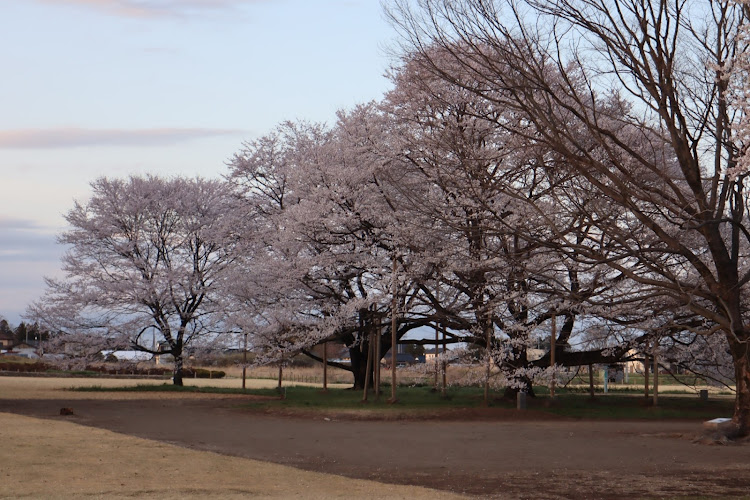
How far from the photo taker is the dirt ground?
12.8m

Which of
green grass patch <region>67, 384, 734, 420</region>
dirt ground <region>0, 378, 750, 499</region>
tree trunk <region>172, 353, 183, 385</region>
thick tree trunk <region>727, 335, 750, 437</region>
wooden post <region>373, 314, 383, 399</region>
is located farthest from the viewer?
tree trunk <region>172, 353, 183, 385</region>

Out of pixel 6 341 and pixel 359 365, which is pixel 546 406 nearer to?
pixel 359 365

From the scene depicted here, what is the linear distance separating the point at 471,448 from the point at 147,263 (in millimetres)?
27282

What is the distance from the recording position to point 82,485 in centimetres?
1148

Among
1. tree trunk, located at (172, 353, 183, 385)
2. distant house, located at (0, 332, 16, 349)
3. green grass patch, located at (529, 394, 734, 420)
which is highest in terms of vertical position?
distant house, located at (0, 332, 16, 349)

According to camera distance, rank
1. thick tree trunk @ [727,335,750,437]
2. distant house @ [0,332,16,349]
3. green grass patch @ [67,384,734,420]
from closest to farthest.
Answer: thick tree trunk @ [727,335,750,437] < green grass patch @ [67,384,734,420] < distant house @ [0,332,16,349]

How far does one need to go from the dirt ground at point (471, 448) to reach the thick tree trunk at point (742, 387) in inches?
38.4

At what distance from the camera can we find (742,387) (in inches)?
768

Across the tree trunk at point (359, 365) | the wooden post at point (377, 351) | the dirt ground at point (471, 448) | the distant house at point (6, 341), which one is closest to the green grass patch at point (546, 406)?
the wooden post at point (377, 351)

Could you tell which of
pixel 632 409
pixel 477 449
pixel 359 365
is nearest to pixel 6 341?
pixel 359 365

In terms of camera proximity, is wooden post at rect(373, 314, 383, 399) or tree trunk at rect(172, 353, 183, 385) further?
tree trunk at rect(172, 353, 183, 385)

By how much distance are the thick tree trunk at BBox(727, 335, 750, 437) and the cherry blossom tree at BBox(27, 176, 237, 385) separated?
83.9 ft

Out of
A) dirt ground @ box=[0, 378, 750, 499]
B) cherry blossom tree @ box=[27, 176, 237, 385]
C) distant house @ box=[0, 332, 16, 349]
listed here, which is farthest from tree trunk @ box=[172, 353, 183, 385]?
distant house @ box=[0, 332, 16, 349]

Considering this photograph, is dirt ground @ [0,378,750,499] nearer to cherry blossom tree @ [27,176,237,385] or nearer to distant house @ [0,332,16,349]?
cherry blossom tree @ [27,176,237,385]
